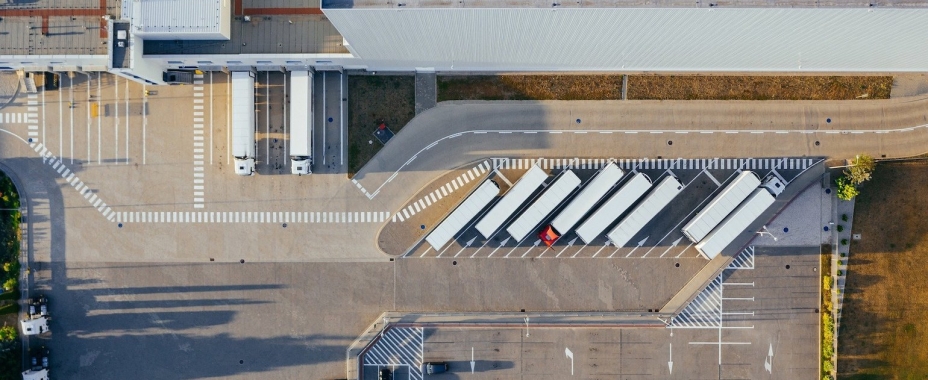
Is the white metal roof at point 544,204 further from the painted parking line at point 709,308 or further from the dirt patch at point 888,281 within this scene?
the dirt patch at point 888,281

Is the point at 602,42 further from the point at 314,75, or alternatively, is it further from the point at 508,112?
the point at 314,75

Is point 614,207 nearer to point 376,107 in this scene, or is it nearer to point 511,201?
point 511,201

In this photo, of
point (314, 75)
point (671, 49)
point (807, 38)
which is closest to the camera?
point (807, 38)

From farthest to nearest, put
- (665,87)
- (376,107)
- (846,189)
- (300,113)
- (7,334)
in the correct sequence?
(376,107) < (665,87) < (7,334) < (300,113) < (846,189)

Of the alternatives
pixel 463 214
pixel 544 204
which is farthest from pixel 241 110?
pixel 544 204

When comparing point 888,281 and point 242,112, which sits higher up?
point 242,112

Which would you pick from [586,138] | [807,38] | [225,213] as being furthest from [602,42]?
[225,213]

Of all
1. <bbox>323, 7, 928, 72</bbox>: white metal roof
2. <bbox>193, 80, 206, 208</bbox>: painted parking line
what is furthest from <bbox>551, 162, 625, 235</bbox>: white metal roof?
<bbox>193, 80, 206, 208</bbox>: painted parking line
